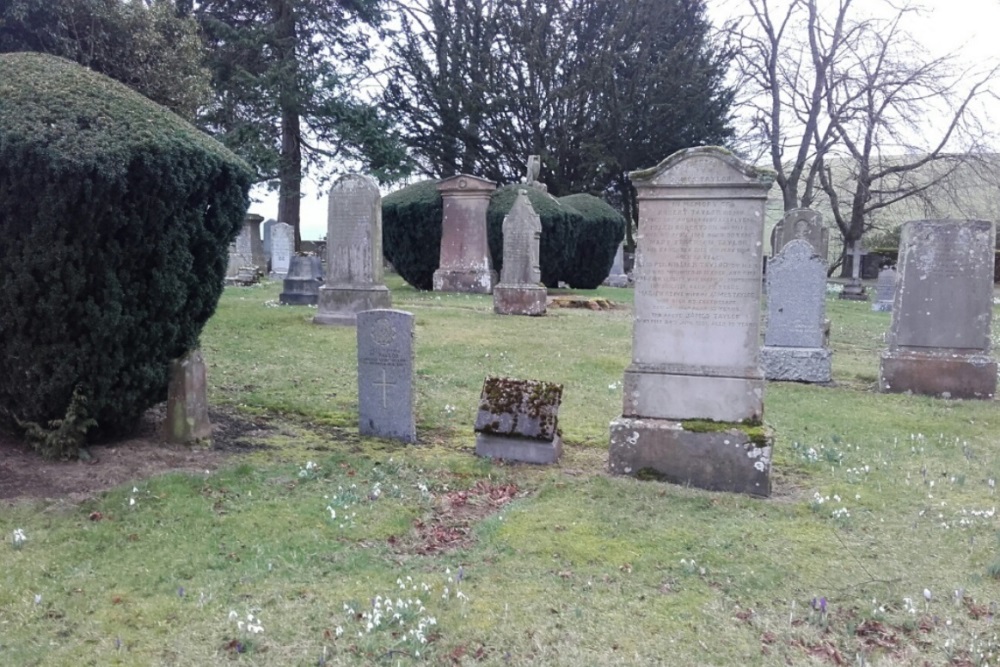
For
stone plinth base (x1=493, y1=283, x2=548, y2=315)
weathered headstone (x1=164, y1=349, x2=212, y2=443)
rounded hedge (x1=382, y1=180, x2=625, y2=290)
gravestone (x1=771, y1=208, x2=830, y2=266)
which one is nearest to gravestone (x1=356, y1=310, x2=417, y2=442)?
weathered headstone (x1=164, y1=349, x2=212, y2=443)

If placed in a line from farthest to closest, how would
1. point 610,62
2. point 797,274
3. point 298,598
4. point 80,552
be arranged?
point 610,62, point 797,274, point 80,552, point 298,598

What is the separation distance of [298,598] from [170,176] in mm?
3070

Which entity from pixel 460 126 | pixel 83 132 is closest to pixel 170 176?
pixel 83 132

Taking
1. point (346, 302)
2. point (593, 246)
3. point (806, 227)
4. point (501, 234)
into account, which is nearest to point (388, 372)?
point (346, 302)

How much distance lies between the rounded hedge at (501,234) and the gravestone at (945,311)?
39.8 ft

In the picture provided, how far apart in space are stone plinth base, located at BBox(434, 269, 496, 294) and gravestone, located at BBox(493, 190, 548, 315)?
411 cm

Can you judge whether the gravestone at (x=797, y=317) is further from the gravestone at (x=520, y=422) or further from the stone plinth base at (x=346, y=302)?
the stone plinth base at (x=346, y=302)

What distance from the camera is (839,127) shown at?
89.0ft

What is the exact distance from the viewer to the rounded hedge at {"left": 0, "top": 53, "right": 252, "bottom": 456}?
484cm

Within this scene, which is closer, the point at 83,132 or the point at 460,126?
the point at 83,132

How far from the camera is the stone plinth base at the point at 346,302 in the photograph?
504 inches

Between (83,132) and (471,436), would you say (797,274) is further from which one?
(83,132)

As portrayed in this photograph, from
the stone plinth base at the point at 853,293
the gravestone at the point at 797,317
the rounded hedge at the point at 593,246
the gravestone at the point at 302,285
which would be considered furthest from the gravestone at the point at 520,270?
the stone plinth base at the point at 853,293

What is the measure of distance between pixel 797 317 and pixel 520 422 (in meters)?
5.68
